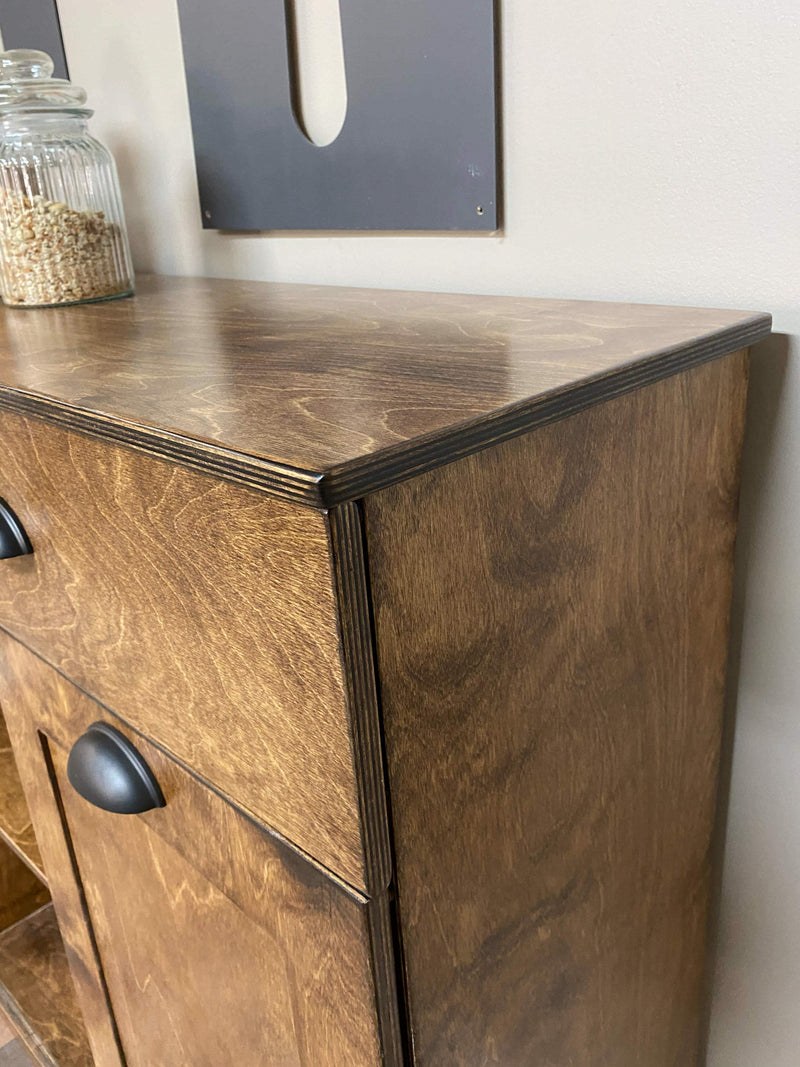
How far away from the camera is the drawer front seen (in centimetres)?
37

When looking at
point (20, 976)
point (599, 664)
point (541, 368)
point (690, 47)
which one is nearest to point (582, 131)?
point (690, 47)

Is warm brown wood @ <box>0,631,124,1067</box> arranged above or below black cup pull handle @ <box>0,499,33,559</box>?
below

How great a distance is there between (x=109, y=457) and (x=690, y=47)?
1.61ft

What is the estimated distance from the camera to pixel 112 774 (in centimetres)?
57

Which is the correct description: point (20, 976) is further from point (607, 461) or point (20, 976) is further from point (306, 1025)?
point (607, 461)

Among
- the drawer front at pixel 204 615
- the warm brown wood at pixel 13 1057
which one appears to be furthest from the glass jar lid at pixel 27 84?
the warm brown wood at pixel 13 1057

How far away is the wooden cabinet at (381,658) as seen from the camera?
384 mm

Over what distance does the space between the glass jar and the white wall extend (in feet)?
0.86

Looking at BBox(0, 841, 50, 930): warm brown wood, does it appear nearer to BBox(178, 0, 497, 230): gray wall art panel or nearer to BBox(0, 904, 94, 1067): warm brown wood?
BBox(0, 904, 94, 1067): warm brown wood

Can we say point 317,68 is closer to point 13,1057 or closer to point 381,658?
point 381,658

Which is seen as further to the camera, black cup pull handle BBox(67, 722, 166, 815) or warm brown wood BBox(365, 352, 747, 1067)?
black cup pull handle BBox(67, 722, 166, 815)

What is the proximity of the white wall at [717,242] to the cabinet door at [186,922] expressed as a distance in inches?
17.6

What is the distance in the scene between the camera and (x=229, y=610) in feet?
1.35

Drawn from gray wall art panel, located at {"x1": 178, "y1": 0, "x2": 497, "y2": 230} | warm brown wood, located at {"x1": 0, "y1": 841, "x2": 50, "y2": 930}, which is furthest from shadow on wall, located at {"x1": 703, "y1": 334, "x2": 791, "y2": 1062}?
warm brown wood, located at {"x1": 0, "y1": 841, "x2": 50, "y2": 930}
